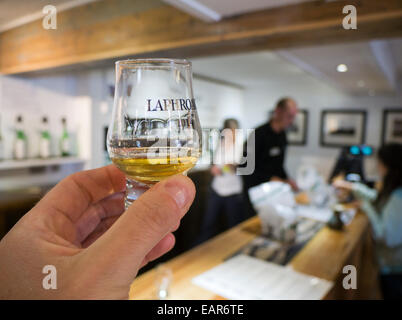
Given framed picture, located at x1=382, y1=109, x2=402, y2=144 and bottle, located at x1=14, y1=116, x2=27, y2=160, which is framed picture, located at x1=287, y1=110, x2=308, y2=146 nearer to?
framed picture, located at x1=382, y1=109, x2=402, y2=144

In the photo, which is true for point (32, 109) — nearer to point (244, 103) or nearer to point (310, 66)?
point (310, 66)

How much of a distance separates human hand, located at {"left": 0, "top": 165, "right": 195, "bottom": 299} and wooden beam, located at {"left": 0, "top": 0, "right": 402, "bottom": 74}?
41.7 inches

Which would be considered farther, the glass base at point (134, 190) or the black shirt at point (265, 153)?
the black shirt at point (265, 153)

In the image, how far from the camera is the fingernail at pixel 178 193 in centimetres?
41

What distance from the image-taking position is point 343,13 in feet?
3.65

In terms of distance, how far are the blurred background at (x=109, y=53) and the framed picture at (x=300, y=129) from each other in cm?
156

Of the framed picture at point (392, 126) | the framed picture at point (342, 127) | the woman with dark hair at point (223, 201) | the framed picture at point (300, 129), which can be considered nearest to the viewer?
the woman with dark hair at point (223, 201)

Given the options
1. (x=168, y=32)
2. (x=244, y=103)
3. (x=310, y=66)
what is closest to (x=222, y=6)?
(x=168, y=32)

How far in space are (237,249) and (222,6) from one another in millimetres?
1092

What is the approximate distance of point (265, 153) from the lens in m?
2.15

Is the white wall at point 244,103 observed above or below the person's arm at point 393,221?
above

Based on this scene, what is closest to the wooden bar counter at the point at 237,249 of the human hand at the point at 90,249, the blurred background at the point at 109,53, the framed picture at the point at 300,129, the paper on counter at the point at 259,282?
the paper on counter at the point at 259,282

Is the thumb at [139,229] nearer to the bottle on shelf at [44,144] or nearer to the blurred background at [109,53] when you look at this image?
the blurred background at [109,53]
